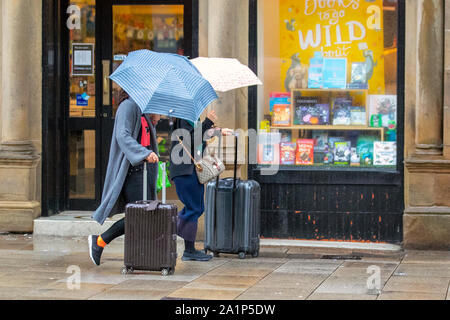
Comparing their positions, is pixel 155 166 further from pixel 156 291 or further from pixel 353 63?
pixel 353 63

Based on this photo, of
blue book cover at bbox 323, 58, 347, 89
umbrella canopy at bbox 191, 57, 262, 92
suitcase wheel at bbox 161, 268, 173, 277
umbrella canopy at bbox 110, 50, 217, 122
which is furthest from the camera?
blue book cover at bbox 323, 58, 347, 89

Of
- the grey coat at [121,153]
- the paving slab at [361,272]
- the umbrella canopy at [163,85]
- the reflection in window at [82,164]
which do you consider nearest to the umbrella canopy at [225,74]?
the umbrella canopy at [163,85]

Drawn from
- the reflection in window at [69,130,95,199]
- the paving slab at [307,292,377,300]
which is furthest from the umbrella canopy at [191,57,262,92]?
the reflection in window at [69,130,95,199]

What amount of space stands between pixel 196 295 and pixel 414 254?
3500 mm

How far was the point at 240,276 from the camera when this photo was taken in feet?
26.6

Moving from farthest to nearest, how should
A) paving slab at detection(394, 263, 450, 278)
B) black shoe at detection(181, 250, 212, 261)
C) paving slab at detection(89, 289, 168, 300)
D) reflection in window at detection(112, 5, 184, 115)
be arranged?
1. reflection in window at detection(112, 5, 184, 115)
2. black shoe at detection(181, 250, 212, 261)
3. paving slab at detection(394, 263, 450, 278)
4. paving slab at detection(89, 289, 168, 300)

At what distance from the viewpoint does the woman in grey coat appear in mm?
7999

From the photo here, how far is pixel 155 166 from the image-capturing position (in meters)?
8.32

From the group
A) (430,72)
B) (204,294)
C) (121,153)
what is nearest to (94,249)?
(121,153)

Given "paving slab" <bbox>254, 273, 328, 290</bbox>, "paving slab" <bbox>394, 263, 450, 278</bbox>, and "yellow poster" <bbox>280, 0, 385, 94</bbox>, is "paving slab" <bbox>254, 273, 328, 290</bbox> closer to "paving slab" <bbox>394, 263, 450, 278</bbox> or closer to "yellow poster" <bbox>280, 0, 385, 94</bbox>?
"paving slab" <bbox>394, 263, 450, 278</bbox>

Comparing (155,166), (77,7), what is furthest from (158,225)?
(77,7)

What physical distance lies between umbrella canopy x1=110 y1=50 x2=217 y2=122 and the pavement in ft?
5.17

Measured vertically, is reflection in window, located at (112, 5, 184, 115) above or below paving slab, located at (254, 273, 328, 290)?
above

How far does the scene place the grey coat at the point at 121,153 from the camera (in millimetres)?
7871
